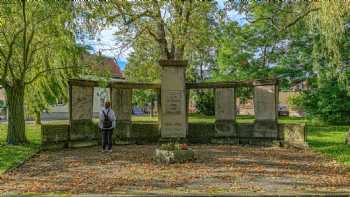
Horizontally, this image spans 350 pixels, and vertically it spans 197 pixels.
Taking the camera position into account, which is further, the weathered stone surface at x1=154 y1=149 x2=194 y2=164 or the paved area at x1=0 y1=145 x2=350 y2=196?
the weathered stone surface at x1=154 y1=149 x2=194 y2=164

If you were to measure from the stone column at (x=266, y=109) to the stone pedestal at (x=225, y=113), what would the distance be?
0.98 metres

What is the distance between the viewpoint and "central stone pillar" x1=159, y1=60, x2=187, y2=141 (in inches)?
647

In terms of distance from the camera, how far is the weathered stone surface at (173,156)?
11.4 m

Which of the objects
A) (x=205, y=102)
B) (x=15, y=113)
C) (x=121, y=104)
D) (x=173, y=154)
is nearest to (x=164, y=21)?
(x=121, y=104)

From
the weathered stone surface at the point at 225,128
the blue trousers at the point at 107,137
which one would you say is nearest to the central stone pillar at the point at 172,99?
the weathered stone surface at the point at 225,128

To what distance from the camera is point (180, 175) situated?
9.53 m

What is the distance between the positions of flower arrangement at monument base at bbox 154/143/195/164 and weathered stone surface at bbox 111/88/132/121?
6156 millimetres

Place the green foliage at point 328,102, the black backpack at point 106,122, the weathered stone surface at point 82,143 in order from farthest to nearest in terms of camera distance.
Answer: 1. the green foliage at point 328,102
2. the weathered stone surface at point 82,143
3. the black backpack at point 106,122

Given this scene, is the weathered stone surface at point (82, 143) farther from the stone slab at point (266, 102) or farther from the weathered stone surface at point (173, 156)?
the stone slab at point (266, 102)

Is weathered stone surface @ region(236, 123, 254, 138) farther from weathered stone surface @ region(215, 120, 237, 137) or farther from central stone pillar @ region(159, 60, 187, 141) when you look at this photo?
central stone pillar @ region(159, 60, 187, 141)

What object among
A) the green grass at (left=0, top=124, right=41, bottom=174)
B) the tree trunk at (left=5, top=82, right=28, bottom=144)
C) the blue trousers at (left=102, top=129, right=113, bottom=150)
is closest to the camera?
the green grass at (left=0, top=124, right=41, bottom=174)

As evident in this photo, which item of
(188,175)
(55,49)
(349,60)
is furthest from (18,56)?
(349,60)

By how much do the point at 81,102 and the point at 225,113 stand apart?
19.1 ft

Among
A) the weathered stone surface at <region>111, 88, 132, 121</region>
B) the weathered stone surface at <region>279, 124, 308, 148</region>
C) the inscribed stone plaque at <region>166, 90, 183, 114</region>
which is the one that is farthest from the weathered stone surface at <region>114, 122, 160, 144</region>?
the weathered stone surface at <region>279, 124, 308, 148</region>
